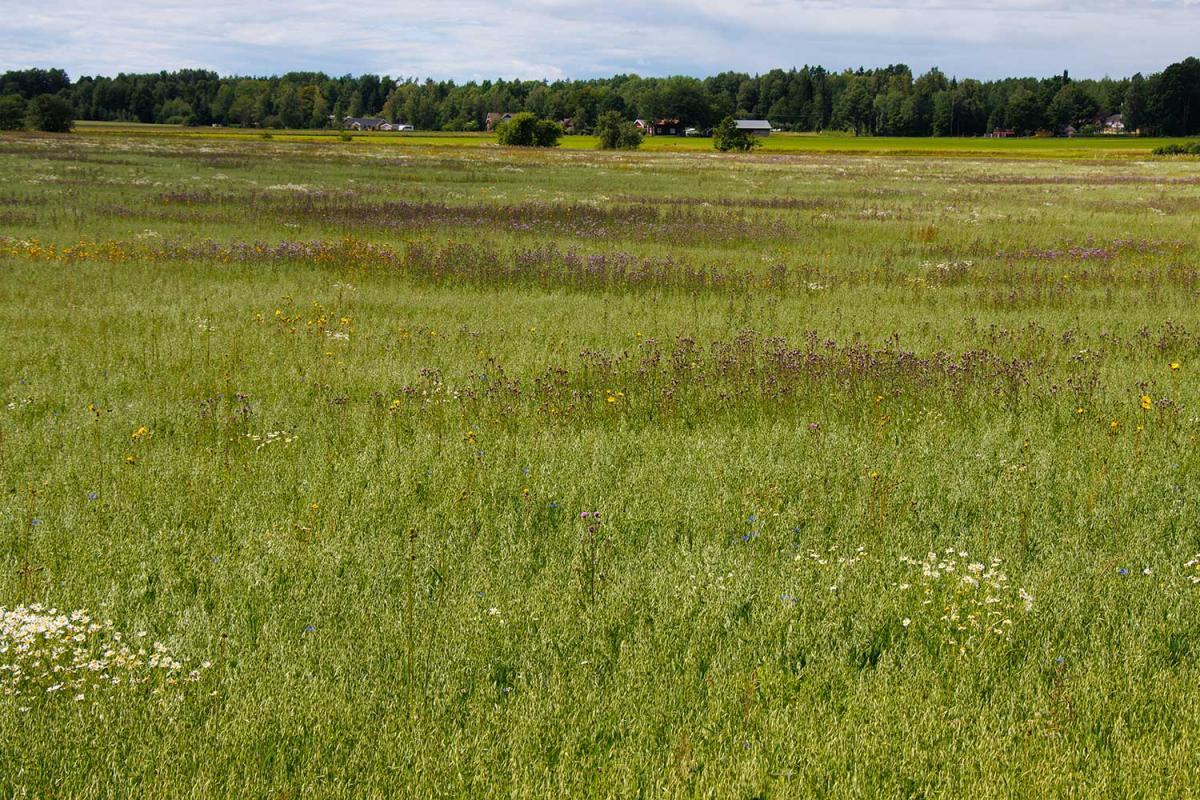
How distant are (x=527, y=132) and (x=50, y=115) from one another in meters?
55.2

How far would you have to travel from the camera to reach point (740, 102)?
19188 cm

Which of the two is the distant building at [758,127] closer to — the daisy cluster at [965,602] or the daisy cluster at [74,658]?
the daisy cluster at [965,602]

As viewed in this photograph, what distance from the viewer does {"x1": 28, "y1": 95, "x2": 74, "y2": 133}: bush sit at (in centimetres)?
10162

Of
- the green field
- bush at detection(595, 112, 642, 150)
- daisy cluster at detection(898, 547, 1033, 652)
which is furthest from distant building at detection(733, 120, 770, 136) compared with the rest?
daisy cluster at detection(898, 547, 1033, 652)

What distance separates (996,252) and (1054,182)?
106 ft

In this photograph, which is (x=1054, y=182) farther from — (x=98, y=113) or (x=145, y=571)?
(x=98, y=113)

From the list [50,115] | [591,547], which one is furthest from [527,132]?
[591,547]

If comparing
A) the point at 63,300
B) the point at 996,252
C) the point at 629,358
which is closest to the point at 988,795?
the point at 629,358

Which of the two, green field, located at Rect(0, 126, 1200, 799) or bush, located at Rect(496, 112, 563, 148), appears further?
bush, located at Rect(496, 112, 563, 148)

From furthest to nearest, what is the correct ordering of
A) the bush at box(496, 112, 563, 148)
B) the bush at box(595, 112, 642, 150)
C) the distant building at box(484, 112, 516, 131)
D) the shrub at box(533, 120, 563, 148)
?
1. the distant building at box(484, 112, 516, 131)
2. the bush at box(595, 112, 642, 150)
3. the shrub at box(533, 120, 563, 148)
4. the bush at box(496, 112, 563, 148)

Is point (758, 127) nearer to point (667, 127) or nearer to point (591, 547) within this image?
point (667, 127)

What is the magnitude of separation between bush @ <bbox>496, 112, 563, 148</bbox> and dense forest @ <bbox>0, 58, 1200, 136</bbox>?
2011 inches

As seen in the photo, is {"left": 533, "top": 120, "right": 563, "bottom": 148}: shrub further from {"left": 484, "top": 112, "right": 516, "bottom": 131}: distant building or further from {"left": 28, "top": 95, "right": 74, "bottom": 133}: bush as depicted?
{"left": 484, "top": 112, "right": 516, "bottom": 131}: distant building

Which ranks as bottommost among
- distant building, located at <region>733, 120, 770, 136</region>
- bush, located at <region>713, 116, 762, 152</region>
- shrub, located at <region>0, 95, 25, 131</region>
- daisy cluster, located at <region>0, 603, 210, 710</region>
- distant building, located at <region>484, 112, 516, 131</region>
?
daisy cluster, located at <region>0, 603, 210, 710</region>
